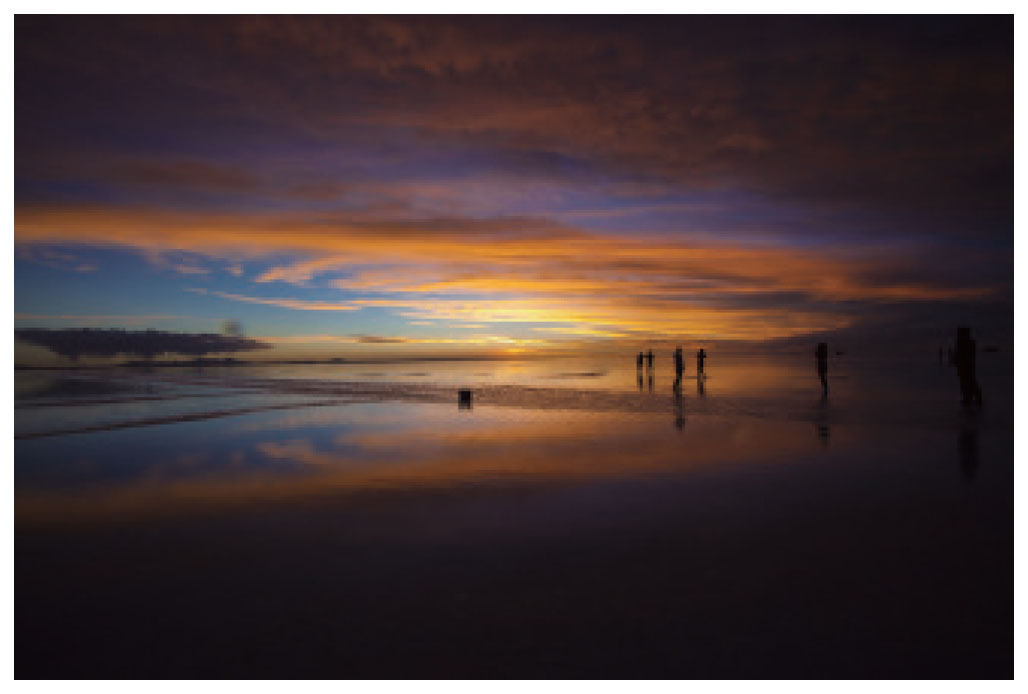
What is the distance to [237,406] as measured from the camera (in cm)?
2662

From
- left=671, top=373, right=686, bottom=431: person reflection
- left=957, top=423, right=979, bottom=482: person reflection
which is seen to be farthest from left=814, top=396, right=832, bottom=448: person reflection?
left=671, top=373, right=686, bottom=431: person reflection

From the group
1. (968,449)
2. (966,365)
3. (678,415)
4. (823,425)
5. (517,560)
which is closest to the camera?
(517,560)

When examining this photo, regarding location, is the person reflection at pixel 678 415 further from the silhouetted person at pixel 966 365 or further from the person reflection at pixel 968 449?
the silhouetted person at pixel 966 365

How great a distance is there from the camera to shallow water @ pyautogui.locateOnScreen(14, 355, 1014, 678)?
485 centimetres

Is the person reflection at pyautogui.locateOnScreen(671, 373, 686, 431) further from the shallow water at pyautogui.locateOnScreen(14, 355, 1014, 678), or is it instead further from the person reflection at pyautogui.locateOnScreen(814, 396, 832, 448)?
the shallow water at pyautogui.locateOnScreen(14, 355, 1014, 678)

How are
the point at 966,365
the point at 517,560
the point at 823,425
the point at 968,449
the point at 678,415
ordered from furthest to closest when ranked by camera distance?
the point at 966,365, the point at 678,415, the point at 823,425, the point at 968,449, the point at 517,560

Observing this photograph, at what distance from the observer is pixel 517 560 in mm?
6824

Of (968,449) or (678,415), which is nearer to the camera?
(968,449)

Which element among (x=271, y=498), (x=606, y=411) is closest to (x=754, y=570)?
(x=271, y=498)

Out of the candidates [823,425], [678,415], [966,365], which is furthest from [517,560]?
[966,365]

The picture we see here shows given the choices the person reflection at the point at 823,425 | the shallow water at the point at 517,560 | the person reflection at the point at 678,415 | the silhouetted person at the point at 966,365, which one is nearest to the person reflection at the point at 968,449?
the shallow water at the point at 517,560

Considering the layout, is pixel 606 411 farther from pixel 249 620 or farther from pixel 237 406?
pixel 249 620

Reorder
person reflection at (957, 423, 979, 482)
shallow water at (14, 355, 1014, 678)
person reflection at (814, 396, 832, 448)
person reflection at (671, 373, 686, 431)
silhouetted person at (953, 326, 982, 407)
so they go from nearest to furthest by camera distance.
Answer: shallow water at (14, 355, 1014, 678), person reflection at (957, 423, 979, 482), person reflection at (814, 396, 832, 448), person reflection at (671, 373, 686, 431), silhouetted person at (953, 326, 982, 407)

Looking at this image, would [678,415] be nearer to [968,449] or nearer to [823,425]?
[823,425]
